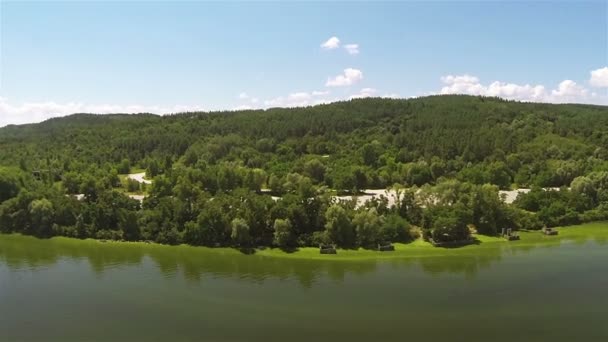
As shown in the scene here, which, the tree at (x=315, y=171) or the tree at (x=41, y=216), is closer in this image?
the tree at (x=41, y=216)

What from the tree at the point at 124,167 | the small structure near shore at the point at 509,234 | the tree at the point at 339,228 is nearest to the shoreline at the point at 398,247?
the small structure near shore at the point at 509,234

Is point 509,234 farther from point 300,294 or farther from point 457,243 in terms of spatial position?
point 300,294

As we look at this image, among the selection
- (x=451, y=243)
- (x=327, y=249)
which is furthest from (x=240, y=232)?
(x=451, y=243)

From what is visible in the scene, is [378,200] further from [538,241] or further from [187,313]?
[187,313]

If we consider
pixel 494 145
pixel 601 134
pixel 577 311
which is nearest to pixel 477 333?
pixel 577 311

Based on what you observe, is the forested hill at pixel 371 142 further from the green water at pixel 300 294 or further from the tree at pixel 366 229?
the green water at pixel 300 294

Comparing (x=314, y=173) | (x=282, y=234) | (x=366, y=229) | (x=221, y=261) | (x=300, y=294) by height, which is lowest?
(x=300, y=294)

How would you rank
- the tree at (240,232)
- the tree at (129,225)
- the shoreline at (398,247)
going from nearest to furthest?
the shoreline at (398,247), the tree at (240,232), the tree at (129,225)
